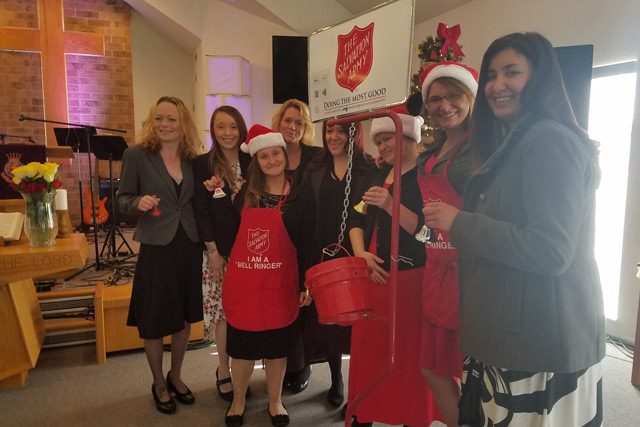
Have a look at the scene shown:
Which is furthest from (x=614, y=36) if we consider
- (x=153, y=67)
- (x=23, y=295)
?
(x=153, y=67)

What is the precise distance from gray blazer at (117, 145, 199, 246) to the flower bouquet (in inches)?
22.9

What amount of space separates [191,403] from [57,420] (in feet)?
2.16

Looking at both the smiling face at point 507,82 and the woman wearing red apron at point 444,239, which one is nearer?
the smiling face at point 507,82

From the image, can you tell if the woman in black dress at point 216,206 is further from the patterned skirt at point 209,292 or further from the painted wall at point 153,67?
the painted wall at point 153,67

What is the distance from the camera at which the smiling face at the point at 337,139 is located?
2.26 metres

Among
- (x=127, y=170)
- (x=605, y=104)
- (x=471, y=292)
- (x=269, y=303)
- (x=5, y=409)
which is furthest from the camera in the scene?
(x=605, y=104)

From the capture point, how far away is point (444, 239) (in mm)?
1512

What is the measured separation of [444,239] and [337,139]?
3.11ft

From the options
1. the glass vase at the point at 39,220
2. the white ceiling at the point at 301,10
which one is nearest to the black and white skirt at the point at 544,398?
the glass vase at the point at 39,220

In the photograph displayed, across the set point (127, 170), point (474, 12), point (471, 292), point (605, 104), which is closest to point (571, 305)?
point (471, 292)

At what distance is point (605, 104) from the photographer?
11.4 feet

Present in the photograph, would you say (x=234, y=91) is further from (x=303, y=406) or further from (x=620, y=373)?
(x=620, y=373)

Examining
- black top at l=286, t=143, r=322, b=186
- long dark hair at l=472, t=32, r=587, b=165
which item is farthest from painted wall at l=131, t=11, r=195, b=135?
long dark hair at l=472, t=32, r=587, b=165

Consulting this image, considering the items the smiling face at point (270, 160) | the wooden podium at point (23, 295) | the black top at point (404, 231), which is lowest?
the wooden podium at point (23, 295)
